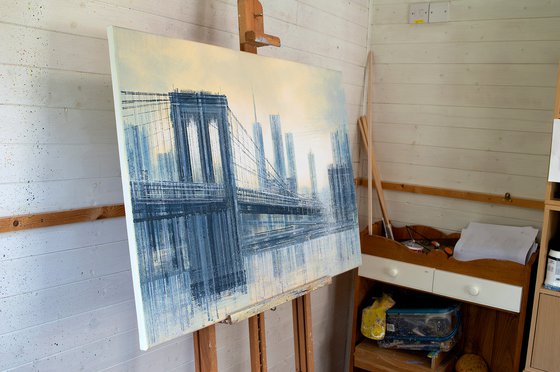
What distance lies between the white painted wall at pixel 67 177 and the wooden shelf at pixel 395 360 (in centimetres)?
93

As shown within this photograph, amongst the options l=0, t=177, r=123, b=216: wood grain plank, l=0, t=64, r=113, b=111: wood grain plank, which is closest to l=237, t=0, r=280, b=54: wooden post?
l=0, t=64, r=113, b=111: wood grain plank

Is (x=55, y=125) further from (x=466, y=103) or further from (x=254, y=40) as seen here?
(x=466, y=103)

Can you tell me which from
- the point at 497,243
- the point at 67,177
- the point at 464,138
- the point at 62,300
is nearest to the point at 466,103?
the point at 464,138

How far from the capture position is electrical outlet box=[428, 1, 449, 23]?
214 cm

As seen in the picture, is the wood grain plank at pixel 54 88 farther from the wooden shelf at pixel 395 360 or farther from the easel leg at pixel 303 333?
the wooden shelf at pixel 395 360

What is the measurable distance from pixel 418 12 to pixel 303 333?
1507mm

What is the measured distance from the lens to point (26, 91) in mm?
1202

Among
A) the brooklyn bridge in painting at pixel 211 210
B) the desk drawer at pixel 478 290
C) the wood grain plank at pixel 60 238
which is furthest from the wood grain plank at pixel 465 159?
the wood grain plank at pixel 60 238

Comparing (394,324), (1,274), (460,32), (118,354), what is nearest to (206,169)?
(1,274)

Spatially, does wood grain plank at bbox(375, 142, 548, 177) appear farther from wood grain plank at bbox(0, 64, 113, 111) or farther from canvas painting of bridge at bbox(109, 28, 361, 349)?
wood grain plank at bbox(0, 64, 113, 111)

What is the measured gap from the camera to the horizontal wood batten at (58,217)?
120cm

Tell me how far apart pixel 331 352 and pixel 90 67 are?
5.92 feet

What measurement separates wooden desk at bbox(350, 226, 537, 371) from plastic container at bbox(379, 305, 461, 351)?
0.32ft

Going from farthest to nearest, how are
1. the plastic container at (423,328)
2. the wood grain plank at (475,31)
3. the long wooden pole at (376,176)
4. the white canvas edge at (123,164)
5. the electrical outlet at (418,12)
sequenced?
the long wooden pole at (376,176), the electrical outlet at (418,12), the plastic container at (423,328), the wood grain plank at (475,31), the white canvas edge at (123,164)
